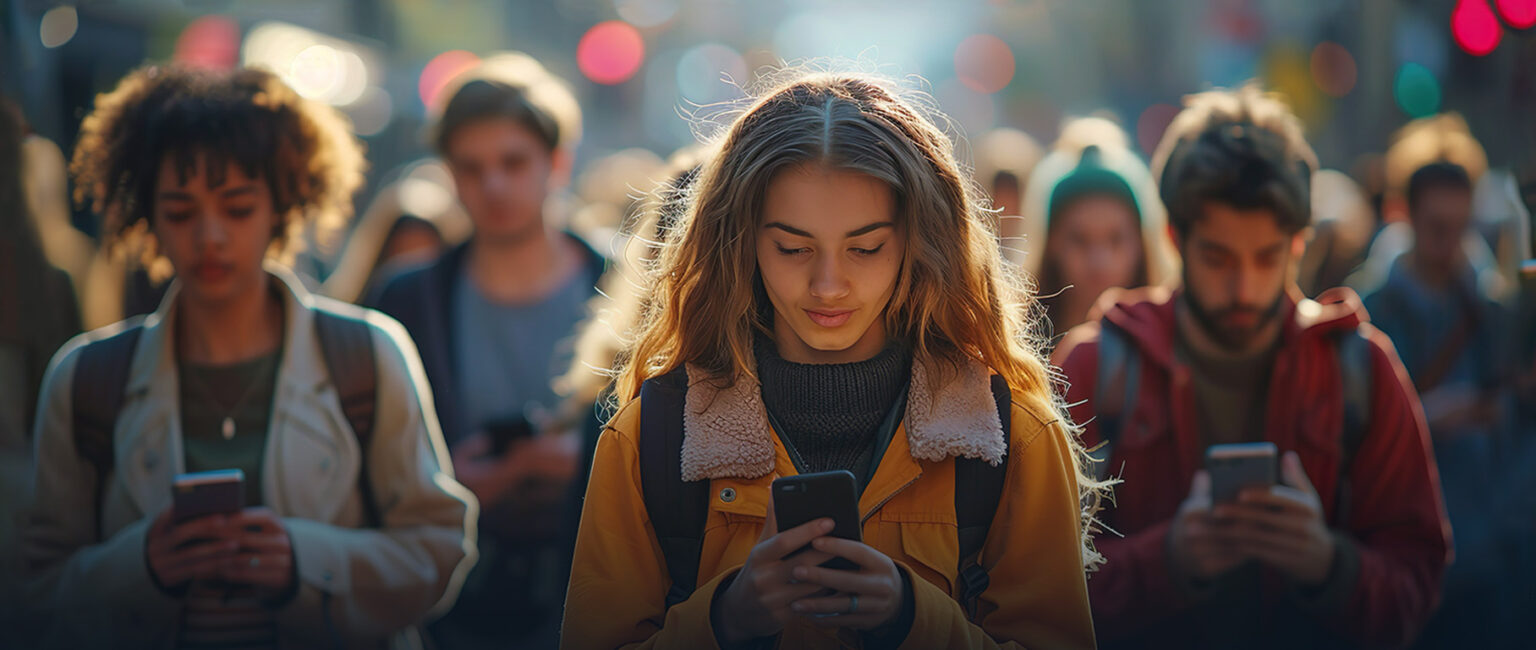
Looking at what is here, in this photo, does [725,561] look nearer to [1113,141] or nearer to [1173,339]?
[1173,339]

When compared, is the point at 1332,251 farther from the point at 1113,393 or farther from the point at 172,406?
the point at 172,406

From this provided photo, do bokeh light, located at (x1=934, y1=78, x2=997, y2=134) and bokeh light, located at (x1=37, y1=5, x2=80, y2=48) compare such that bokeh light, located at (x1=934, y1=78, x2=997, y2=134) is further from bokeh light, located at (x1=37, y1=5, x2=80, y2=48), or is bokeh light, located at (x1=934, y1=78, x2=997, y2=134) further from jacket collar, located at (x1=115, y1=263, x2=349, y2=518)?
jacket collar, located at (x1=115, y1=263, x2=349, y2=518)

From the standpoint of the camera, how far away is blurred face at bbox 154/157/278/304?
3191 millimetres

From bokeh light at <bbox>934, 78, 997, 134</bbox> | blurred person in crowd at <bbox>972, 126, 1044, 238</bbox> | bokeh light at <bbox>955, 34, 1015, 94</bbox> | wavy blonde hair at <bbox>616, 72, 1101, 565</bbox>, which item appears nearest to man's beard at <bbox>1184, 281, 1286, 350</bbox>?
wavy blonde hair at <bbox>616, 72, 1101, 565</bbox>

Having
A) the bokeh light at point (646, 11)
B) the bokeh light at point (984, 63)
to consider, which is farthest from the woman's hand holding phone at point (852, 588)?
the bokeh light at point (984, 63)

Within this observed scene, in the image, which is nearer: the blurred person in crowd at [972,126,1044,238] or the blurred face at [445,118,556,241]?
the blurred face at [445,118,556,241]

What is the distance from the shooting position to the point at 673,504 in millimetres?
2414

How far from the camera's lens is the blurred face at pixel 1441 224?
615cm

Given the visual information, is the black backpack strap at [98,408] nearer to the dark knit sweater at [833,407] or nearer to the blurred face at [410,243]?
the dark knit sweater at [833,407]

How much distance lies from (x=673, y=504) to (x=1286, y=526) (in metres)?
1.76

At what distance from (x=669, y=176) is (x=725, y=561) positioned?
56.5 inches

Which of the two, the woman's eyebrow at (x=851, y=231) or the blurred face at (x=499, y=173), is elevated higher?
the blurred face at (x=499, y=173)

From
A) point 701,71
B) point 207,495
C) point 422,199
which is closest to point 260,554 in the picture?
point 207,495

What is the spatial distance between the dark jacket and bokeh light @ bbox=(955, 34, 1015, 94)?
4591 centimetres
